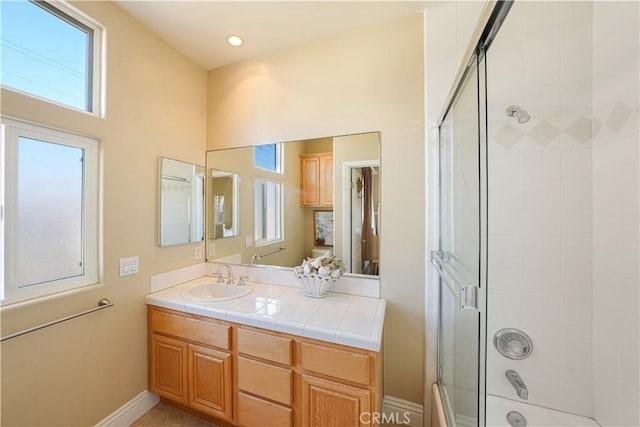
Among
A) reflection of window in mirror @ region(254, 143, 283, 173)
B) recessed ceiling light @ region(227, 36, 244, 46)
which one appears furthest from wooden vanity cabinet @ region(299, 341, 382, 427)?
recessed ceiling light @ region(227, 36, 244, 46)

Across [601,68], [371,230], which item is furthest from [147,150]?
[601,68]

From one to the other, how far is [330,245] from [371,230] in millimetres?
345

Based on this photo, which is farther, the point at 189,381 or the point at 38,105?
the point at 189,381

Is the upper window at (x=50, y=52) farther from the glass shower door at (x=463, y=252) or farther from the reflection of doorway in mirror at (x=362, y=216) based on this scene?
the glass shower door at (x=463, y=252)

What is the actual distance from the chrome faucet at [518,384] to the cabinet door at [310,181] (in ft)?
5.42

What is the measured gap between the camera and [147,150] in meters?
1.89

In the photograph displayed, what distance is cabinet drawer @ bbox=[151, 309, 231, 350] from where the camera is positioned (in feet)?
5.19

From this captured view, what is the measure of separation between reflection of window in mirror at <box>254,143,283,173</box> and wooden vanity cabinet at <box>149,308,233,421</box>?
4.16ft

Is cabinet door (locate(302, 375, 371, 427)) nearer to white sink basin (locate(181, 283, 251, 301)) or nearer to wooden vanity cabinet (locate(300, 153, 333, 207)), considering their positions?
white sink basin (locate(181, 283, 251, 301))

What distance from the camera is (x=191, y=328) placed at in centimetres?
168

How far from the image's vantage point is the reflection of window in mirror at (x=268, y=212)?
214cm

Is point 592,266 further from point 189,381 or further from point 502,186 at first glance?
point 189,381

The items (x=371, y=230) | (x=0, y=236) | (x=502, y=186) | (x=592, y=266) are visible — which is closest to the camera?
(x=0, y=236)

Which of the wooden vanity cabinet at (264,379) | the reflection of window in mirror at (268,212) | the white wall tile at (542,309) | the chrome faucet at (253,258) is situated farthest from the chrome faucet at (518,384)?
the chrome faucet at (253,258)
